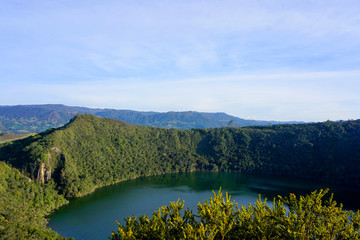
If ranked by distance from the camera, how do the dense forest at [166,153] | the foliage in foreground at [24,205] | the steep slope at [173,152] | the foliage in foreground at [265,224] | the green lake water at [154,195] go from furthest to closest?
the steep slope at [173,152] → the dense forest at [166,153] → the green lake water at [154,195] → the foliage in foreground at [24,205] → the foliage in foreground at [265,224]

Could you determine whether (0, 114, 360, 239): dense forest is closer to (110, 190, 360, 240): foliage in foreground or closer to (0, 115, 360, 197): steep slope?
(0, 115, 360, 197): steep slope

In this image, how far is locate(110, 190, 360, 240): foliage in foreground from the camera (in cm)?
1591

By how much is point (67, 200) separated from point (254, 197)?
55.5 meters

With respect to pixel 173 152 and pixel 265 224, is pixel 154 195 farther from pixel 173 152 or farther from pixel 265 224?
pixel 265 224

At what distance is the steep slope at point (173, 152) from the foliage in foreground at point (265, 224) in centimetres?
5766

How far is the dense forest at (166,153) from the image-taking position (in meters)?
68.6

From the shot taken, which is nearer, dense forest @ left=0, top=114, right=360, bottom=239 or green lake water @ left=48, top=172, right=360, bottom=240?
green lake water @ left=48, top=172, right=360, bottom=240

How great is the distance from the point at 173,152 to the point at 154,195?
43.0m

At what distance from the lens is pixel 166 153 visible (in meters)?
112

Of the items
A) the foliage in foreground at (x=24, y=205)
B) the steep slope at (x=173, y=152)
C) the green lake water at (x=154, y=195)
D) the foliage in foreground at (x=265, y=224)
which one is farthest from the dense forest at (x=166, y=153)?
the foliage in foreground at (x=265, y=224)

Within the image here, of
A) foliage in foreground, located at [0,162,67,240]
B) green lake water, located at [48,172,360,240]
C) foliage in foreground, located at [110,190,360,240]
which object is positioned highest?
foliage in foreground, located at [110,190,360,240]

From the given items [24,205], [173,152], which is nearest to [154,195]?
[24,205]

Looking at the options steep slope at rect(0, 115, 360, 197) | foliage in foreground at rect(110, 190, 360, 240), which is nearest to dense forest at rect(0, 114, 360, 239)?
steep slope at rect(0, 115, 360, 197)

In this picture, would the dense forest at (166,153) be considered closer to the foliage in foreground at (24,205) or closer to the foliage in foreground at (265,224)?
the foliage in foreground at (24,205)
